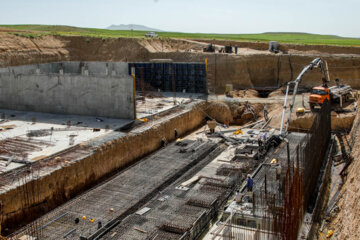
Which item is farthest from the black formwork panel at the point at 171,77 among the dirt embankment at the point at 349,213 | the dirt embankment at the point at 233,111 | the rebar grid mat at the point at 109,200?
the dirt embankment at the point at 349,213

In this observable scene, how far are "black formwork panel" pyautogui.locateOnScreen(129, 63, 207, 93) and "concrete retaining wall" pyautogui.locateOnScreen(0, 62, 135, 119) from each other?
683cm

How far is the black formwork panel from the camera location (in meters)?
29.6

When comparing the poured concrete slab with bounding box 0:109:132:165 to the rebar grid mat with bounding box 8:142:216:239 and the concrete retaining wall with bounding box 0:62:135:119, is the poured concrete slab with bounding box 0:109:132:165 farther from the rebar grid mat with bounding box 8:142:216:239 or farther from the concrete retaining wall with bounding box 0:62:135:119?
the rebar grid mat with bounding box 8:142:216:239

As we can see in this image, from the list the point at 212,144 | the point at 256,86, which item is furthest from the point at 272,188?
the point at 256,86

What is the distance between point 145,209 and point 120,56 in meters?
26.6

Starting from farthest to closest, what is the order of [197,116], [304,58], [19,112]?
[304,58], [197,116], [19,112]

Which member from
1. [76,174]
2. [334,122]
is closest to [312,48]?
[334,122]

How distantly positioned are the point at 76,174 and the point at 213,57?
1911cm

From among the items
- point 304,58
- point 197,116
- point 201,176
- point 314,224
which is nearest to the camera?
point 314,224

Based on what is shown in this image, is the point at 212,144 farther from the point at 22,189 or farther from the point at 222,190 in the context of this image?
the point at 22,189

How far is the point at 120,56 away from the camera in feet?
124

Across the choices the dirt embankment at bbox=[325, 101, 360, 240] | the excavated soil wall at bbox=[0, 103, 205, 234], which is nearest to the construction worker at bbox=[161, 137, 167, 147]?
the excavated soil wall at bbox=[0, 103, 205, 234]

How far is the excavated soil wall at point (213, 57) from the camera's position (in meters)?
31.4

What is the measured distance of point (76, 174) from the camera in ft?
52.2
